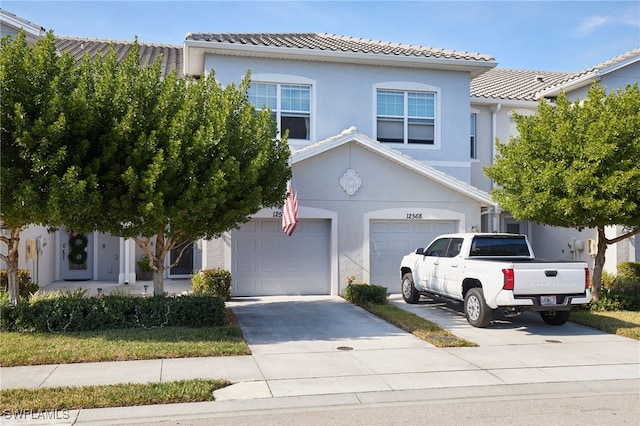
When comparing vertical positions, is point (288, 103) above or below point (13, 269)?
above

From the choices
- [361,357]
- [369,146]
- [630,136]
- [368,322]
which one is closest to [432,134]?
[369,146]

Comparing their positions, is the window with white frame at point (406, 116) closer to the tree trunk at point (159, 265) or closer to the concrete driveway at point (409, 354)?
the concrete driveway at point (409, 354)

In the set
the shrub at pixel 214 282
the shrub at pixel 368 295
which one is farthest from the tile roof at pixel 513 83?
the shrub at pixel 214 282

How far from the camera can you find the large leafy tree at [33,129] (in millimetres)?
9328

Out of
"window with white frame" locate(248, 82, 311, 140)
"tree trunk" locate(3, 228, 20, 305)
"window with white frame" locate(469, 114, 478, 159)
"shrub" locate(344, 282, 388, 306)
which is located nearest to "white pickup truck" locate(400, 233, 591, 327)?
"shrub" locate(344, 282, 388, 306)

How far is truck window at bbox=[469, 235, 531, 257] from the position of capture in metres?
12.5

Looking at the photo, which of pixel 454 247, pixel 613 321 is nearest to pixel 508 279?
pixel 454 247

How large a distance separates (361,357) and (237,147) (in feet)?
14.9

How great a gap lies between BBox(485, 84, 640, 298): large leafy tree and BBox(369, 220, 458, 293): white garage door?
3412 mm

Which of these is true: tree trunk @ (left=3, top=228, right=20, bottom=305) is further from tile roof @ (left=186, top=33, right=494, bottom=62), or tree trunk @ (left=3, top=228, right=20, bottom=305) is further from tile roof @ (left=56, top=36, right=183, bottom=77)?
tile roof @ (left=56, top=36, right=183, bottom=77)

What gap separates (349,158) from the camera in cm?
1595

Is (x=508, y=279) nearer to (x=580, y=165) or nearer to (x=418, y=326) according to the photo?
(x=418, y=326)

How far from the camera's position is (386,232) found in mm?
16562

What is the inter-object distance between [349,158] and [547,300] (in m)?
6.93
